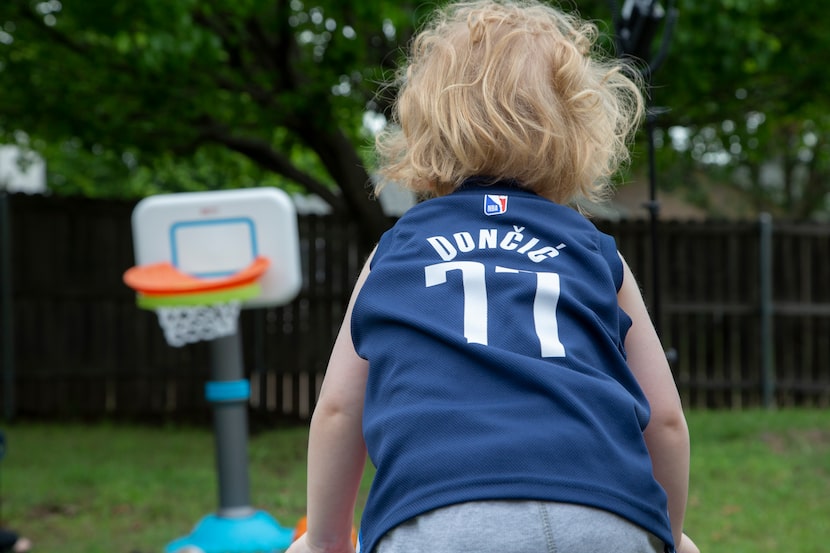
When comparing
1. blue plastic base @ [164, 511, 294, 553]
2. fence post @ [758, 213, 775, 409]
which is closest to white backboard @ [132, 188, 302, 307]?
blue plastic base @ [164, 511, 294, 553]

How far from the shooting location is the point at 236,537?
4496mm

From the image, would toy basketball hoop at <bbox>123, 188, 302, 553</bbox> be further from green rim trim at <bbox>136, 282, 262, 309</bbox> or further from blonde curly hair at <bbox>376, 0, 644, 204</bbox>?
blonde curly hair at <bbox>376, 0, 644, 204</bbox>

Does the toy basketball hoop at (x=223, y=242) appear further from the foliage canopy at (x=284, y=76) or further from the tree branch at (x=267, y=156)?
the tree branch at (x=267, y=156)

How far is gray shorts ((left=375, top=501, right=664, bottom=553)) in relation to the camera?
1.30m

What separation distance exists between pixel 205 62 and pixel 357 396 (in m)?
6.42

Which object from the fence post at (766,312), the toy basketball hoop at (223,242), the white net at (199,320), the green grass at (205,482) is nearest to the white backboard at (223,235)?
the toy basketball hoop at (223,242)

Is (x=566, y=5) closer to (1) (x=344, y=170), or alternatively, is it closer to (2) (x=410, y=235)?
(1) (x=344, y=170)

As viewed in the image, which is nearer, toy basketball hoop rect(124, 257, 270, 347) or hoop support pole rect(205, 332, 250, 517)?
toy basketball hoop rect(124, 257, 270, 347)

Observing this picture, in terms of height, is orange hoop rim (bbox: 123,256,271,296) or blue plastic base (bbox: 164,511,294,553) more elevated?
orange hoop rim (bbox: 123,256,271,296)

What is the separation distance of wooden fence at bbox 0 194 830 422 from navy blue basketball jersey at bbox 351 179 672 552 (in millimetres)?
7779

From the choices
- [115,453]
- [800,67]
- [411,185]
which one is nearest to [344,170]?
[115,453]

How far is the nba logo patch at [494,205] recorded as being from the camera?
154 cm

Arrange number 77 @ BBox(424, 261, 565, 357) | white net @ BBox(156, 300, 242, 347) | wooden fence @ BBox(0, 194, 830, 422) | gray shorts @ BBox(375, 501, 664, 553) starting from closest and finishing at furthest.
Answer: gray shorts @ BBox(375, 501, 664, 553) < number 77 @ BBox(424, 261, 565, 357) < white net @ BBox(156, 300, 242, 347) < wooden fence @ BBox(0, 194, 830, 422)

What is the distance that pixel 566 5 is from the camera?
8.16 metres
